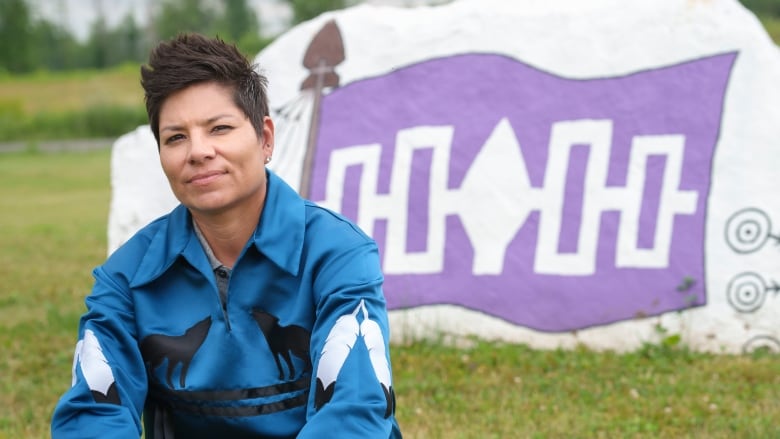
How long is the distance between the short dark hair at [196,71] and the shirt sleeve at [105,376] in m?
0.46

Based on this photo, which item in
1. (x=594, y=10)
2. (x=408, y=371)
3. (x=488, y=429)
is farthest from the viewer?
(x=594, y=10)

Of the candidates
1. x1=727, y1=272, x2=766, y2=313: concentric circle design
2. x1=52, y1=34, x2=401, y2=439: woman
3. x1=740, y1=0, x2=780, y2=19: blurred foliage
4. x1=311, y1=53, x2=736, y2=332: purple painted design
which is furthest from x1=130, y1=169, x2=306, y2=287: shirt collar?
x1=740, y1=0, x2=780, y2=19: blurred foliage

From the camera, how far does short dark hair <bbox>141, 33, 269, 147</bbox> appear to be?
8.31 ft

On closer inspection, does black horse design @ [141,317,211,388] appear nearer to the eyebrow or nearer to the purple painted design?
the eyebrow

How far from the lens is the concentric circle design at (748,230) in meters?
5.41

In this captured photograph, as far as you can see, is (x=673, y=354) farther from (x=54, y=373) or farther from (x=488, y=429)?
(x=54, y=373)

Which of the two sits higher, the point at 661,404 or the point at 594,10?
the point at 594,10

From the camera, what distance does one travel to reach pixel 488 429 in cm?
432

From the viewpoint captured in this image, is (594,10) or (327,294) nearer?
(327,294)

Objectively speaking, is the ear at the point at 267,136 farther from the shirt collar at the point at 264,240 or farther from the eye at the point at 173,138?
the eye at the point at 173,138

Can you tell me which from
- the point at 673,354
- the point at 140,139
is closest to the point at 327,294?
the point at 673,354

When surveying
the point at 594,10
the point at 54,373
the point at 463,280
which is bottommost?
the point at 54,373

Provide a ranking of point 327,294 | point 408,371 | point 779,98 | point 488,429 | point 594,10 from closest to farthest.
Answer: point 327,294
point 488,429
point 408,371
point 779,98
point 594,10

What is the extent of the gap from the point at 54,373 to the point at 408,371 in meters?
1.91
